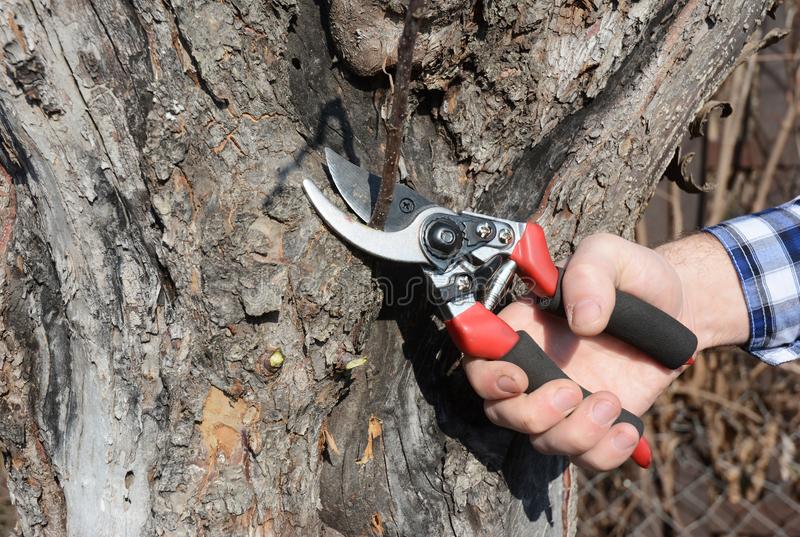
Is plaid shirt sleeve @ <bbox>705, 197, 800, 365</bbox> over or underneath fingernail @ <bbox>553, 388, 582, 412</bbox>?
underneath

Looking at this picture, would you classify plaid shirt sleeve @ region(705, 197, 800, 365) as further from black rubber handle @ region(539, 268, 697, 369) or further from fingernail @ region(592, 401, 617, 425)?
fingernail @ region(592, 401, 617, 425)

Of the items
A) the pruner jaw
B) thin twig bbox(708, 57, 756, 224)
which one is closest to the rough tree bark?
the pruner jaw

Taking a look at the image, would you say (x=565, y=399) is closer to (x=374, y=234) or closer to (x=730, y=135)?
A: (x=374, y=234)

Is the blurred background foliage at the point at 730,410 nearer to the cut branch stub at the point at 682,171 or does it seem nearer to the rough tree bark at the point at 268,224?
the cut branch stub at the point at 682,171

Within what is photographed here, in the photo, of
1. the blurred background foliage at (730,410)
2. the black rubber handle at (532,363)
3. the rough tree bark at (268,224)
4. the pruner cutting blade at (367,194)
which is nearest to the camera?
the rough tree bark at (268,224)

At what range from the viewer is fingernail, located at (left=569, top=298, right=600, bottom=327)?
1603 mm

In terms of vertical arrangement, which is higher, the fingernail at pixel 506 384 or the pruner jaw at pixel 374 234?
the pruner jaw at pixel 374 234

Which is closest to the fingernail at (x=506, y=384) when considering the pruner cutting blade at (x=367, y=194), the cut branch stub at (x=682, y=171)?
the pruner cutting blade at (x=367, y=194)

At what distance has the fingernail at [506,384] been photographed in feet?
5.22

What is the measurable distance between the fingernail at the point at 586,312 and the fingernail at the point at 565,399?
157mm

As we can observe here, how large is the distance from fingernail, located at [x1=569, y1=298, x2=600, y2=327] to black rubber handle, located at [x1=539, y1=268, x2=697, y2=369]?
122 millimetres

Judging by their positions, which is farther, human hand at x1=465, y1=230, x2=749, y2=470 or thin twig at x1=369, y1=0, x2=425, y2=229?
human hand at x1=465, y1=230, x2=749, y2=470

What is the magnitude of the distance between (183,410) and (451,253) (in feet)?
2.30

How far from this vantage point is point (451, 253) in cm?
166
